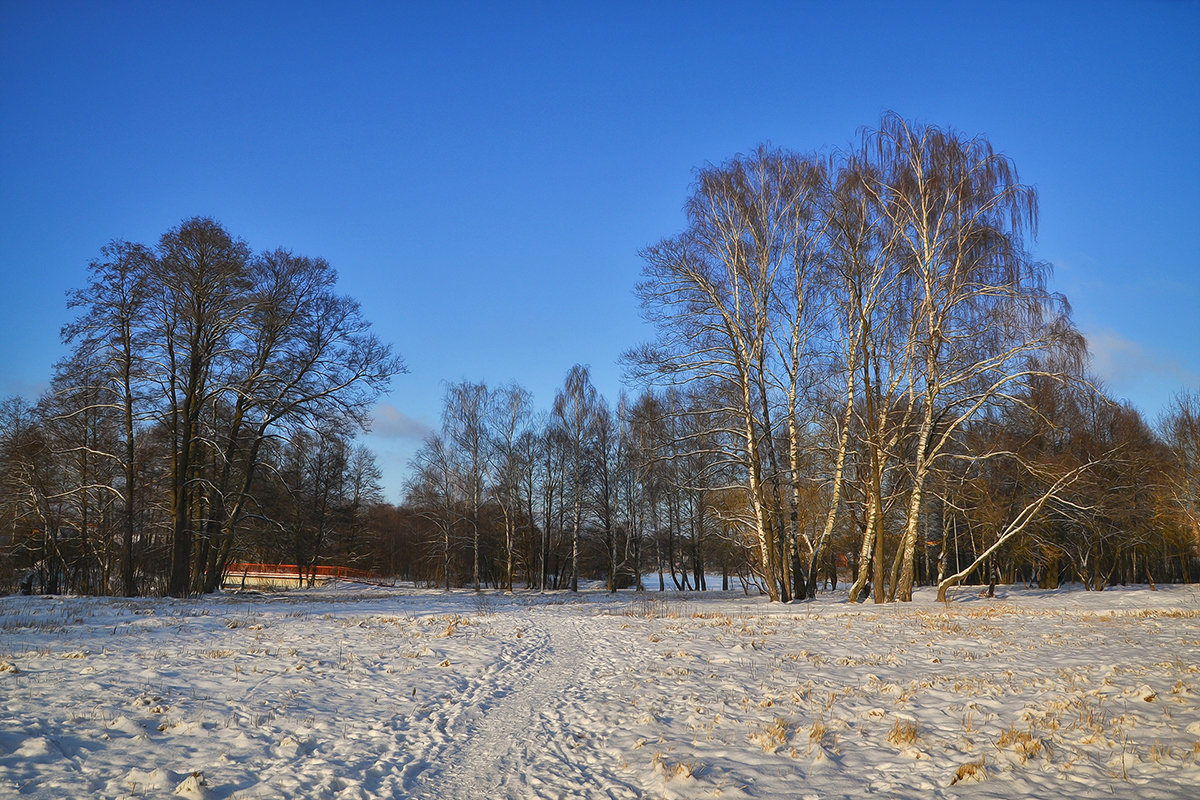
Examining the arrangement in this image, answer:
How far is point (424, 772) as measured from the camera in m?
5.21

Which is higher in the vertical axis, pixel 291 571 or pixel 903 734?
pixel 903 734

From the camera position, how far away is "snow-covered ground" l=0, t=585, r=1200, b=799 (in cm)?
488

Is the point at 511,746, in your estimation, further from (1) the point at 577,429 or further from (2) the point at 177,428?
(1) the point at 577,429

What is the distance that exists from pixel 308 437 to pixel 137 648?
14.7 m

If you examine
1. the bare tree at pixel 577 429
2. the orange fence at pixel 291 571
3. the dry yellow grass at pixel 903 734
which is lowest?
the orange fence at pixel 291 571

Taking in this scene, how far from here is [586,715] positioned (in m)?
6.86

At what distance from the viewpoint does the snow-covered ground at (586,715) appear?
16.0 feet

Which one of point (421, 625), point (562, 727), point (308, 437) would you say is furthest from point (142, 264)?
point (562, 727)

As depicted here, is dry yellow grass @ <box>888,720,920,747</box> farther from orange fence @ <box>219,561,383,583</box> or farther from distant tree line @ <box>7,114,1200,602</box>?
orange fence @ <box>219,561,383,583</box>

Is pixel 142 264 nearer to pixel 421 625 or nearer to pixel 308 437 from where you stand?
pixel 308 437

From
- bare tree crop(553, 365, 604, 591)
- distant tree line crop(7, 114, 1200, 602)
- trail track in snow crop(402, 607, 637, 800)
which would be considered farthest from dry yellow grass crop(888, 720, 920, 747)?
bare tree crop(553, 365, 604, 591)

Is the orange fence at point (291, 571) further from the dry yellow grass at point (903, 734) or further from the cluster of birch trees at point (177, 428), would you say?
the dry yellow grass at point (903, 734)

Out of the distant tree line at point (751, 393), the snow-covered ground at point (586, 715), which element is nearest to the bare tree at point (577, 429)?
the distant tree line at point (751, 393)

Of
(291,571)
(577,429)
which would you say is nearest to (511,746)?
(577,429)
